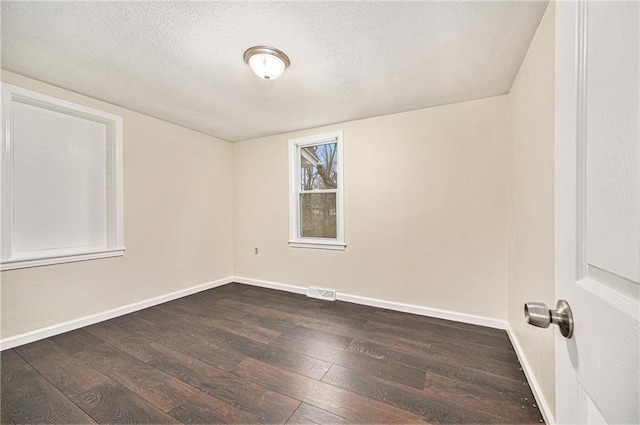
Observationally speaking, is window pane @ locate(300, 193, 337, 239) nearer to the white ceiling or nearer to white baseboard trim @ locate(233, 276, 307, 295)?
white baseboard trim @ locate(233, 276, 307, 295)

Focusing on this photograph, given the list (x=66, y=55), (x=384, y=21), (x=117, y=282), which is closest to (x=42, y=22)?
(x=66, y=55)

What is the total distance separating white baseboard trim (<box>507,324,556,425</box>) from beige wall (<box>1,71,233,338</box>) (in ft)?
12.2

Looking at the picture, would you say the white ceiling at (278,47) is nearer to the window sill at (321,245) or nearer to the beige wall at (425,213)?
the beige wall at (425,213)

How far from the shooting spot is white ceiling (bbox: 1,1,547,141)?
4.84 ft

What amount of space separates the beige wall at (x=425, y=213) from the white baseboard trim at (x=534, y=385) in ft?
1.76

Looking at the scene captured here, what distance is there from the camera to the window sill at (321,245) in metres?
3.26

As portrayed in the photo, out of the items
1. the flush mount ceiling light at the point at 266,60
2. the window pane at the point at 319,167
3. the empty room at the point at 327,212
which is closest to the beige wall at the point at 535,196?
the empty room at the point at 327,212

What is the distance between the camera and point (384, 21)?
1.55 meters

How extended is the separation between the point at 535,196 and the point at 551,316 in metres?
1.36

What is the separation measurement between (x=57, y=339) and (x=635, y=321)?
354 centimetres

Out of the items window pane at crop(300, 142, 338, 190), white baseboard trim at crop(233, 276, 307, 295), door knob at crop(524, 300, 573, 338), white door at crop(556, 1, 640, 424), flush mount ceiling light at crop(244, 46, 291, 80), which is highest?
flush mount ceiling light at crop(244, 46, 291, 80)

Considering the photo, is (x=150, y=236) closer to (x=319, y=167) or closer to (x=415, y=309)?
(x=319, y=167)

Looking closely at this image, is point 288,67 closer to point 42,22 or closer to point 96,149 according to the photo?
point 42,22

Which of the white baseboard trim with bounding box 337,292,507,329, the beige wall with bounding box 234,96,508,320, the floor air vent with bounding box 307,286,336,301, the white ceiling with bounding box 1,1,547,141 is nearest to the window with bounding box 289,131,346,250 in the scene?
the beige wall with bounding box 234,96,508,320
